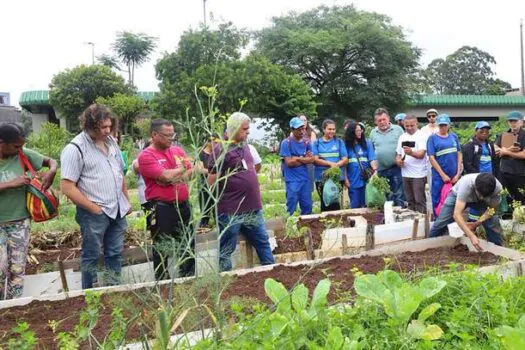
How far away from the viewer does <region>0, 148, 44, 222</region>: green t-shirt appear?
359 cm

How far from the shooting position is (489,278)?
9.36 feet

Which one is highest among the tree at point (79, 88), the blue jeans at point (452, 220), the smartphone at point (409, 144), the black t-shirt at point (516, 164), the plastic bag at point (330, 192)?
the tree at point (79, 88)

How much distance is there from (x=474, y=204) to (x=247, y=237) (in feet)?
6.67

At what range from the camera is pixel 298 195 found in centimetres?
625

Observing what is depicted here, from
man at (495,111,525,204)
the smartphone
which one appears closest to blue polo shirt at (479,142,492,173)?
man at (495,111,525,204)

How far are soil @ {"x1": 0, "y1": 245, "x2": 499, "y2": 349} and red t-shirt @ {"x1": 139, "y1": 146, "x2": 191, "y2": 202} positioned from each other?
85cm

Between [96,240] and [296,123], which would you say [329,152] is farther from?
[96,240]

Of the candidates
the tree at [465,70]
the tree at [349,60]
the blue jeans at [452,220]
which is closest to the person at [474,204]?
the blue jeans at [452,220]

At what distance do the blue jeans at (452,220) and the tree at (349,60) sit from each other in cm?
2331

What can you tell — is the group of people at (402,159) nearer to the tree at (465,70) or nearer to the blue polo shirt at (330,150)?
the blue polo shirt at (330,150)

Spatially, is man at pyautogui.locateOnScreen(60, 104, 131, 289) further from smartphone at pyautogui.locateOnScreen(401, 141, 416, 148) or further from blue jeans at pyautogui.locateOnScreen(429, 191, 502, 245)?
smartphone at pyautogui.locateOnScreen(401, 141, 416, 148)

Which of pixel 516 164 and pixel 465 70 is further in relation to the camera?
pixel 465 70

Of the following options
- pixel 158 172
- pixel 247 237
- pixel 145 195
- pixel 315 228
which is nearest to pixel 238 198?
pixel 247 237

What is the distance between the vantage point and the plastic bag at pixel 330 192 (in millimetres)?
6258
